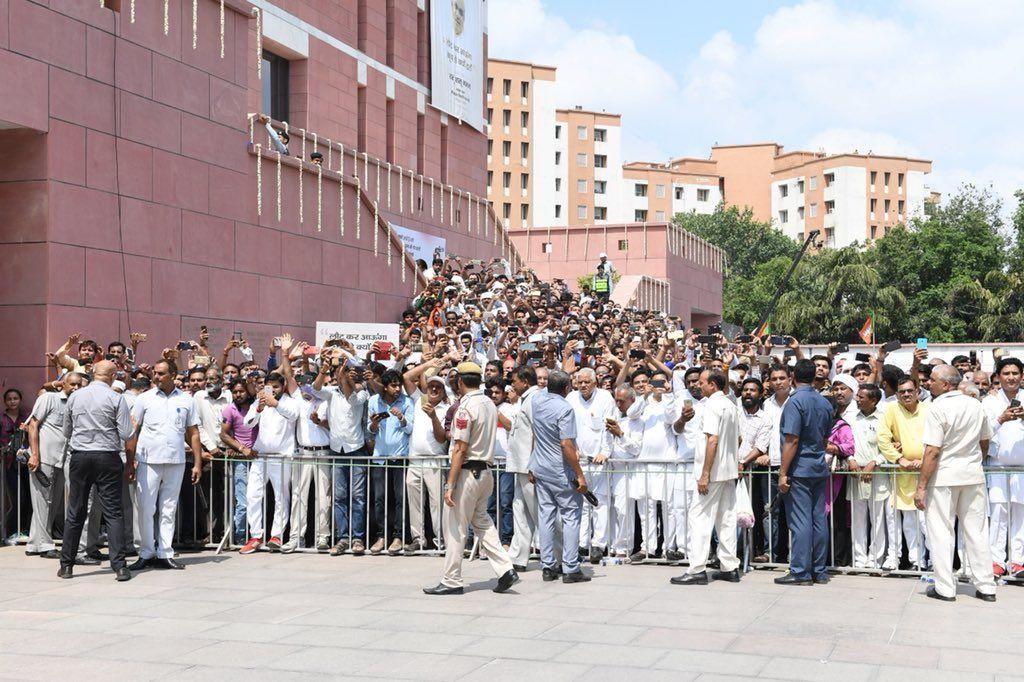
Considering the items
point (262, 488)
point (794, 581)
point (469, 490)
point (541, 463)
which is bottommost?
point (794, 581)

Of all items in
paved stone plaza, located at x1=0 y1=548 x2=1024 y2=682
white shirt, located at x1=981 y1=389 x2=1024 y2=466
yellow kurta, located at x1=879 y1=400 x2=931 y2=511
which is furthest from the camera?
white shirt, located at x1=981 y1=389 x2=1024 y2=466

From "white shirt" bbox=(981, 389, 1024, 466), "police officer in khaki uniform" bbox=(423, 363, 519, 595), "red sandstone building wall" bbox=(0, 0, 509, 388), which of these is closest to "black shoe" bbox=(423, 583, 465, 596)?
"police officer in khaki uniform" bbox=(423, 363, 519, 595)

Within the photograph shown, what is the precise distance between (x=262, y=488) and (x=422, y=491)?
5.77 ft

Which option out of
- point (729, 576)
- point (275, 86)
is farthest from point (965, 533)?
point (275, 86)

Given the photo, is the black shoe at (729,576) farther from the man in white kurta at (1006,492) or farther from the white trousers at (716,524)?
the man in white kurta at (1006,492)

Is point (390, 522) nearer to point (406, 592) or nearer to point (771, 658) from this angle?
point (406, 592)

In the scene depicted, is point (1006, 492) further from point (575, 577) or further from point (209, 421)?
point (209, 421)

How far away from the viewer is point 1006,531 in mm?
10461

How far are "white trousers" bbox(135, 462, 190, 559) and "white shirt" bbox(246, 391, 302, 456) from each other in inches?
43.4

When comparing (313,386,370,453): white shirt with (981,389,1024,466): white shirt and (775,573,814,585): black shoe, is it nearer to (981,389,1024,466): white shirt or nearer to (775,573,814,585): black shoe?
(775,573,814,585): black shoe

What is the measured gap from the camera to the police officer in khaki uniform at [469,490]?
9.58 metres

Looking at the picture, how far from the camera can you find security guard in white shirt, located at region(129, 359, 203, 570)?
11.1 m

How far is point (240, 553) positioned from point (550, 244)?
107ft

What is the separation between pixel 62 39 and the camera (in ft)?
48.1
